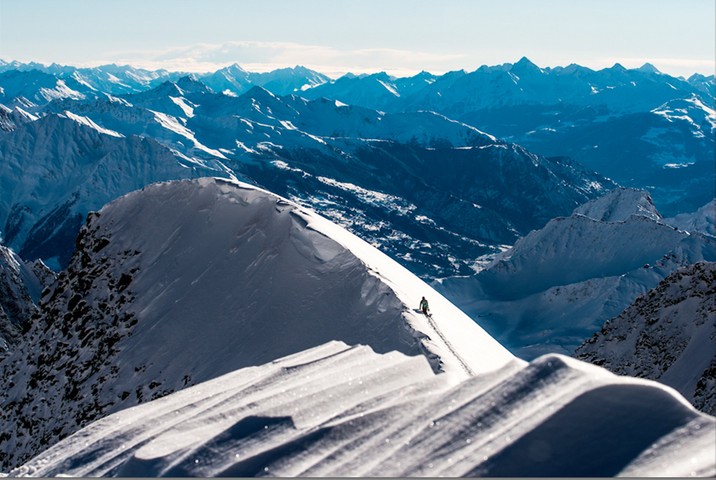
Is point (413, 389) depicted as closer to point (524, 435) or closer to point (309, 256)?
point (524, 435)

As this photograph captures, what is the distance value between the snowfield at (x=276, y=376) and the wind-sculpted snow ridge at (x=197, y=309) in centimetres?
14

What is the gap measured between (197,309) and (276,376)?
20.0m

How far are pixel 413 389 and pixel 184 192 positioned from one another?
4228cm

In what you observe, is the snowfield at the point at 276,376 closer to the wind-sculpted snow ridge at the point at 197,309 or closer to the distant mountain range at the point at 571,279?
the wind-sculpted snow ridge at the point at 197,309

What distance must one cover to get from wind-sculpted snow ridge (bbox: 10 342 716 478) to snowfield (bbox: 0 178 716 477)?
0.20 feet

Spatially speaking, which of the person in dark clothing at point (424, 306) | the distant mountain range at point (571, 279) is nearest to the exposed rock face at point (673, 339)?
the person in dark clothing at point (424, 306)

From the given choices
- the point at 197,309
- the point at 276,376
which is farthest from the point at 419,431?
the point at 197,309

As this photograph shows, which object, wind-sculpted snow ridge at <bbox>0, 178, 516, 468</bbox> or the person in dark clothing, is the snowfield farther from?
the person in dark clothing

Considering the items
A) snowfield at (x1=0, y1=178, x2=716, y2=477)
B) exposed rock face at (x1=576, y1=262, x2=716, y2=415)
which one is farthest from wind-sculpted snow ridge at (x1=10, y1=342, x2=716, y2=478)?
exposed rock face at (x1=576, y1=262, x2=716, y2=415)

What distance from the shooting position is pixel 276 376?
27.2 meters

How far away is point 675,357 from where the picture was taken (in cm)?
5719

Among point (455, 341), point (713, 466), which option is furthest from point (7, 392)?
point (713, 466)

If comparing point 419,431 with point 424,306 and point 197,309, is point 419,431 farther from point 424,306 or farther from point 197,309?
point 197,309

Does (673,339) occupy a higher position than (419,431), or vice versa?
(419,431)
